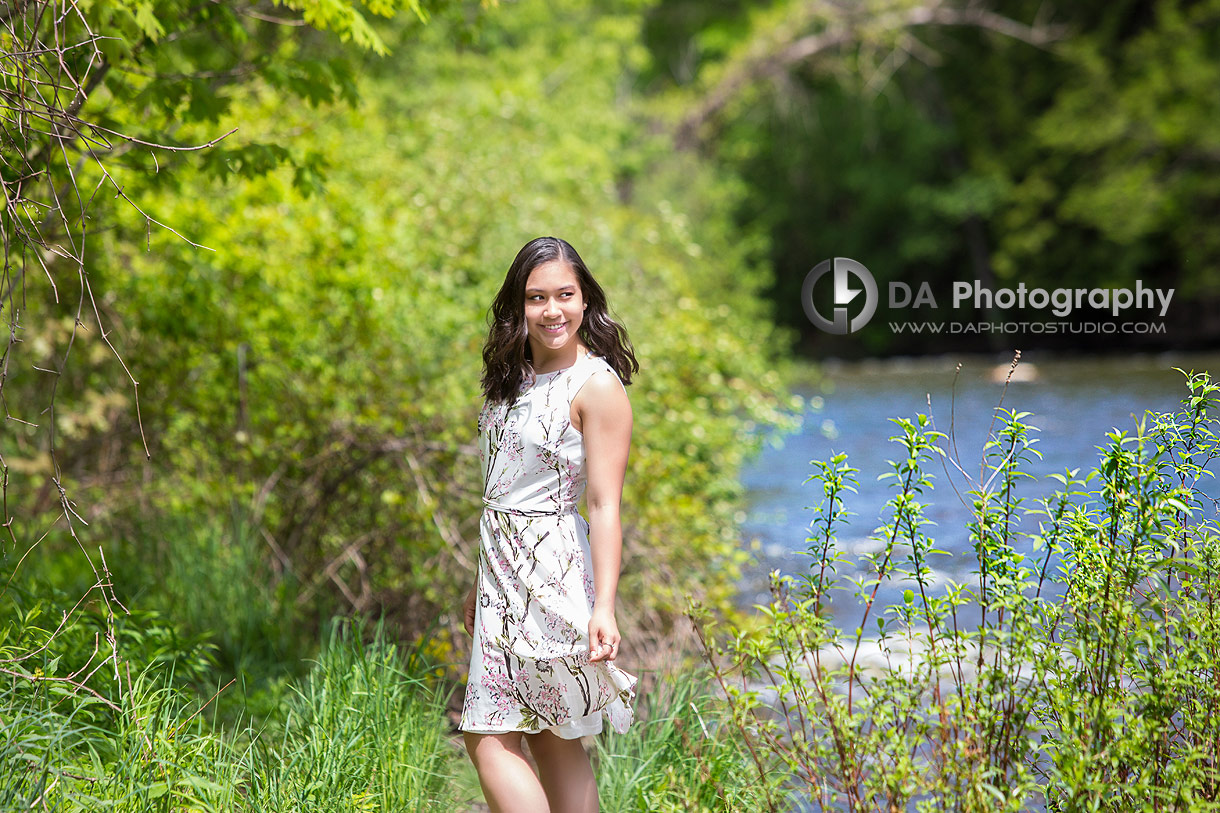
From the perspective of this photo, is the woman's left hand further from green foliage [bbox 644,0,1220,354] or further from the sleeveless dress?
green foliage [bbox 644,0,1220,354]

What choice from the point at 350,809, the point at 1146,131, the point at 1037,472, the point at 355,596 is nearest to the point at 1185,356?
the point at 1146,131

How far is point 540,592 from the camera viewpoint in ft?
8.83

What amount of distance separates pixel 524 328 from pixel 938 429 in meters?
10.4

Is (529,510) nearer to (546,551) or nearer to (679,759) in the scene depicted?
(546,551)

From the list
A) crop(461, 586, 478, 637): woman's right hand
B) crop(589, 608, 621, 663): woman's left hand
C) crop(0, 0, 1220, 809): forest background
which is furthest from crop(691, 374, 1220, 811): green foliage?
crop(0, 0, 1220, 809): forest background

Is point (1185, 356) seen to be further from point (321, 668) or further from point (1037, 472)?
point (321, 668)

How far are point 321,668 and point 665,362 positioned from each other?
3.31 metres

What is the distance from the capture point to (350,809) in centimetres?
296

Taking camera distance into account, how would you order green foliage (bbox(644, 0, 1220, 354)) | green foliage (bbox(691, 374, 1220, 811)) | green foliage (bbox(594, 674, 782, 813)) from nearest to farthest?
green foliage (bbox(691, 374, 1220, 811))
green foliage (bbox(594, 674, 782, 813))
green foliage (bbox(644, 0, 1220, 354))

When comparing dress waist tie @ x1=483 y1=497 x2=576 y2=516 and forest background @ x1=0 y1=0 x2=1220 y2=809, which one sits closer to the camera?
dress waist tie @ x1=483 y1=497 x2=576 y2=516

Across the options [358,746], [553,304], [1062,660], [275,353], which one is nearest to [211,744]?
[358,746]

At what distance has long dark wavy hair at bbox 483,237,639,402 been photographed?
282 cm

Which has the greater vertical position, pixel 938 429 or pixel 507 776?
pixel 938 429

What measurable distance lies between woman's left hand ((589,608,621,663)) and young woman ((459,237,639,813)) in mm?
24
